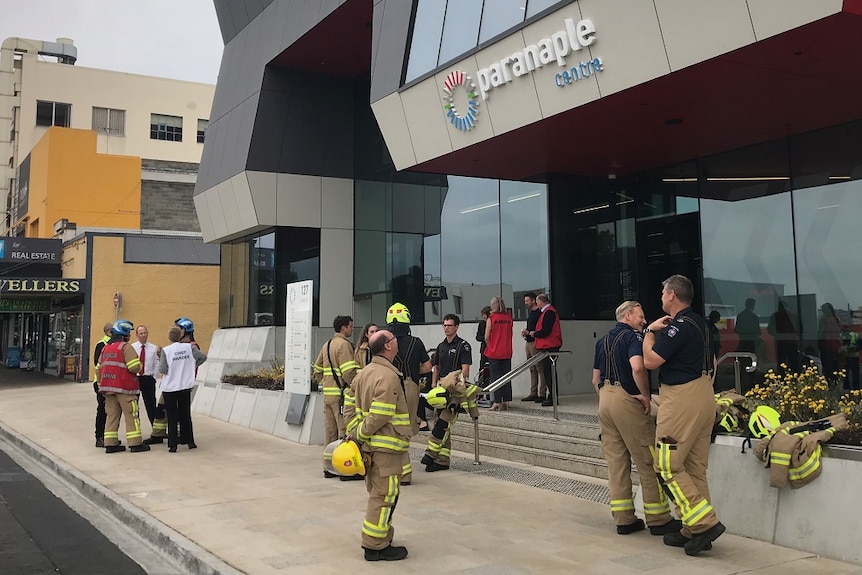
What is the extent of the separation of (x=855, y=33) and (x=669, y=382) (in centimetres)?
406

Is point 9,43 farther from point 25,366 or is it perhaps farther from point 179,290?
point 179,290

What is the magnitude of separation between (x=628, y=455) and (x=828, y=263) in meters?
6.14

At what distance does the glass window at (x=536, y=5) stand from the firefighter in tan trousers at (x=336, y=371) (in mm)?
4743

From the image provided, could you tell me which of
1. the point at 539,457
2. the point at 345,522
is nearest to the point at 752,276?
the point at 539,457

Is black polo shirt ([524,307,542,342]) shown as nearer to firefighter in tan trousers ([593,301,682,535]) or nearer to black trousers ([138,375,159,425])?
firefighter in tan trousers ([593,301,682,535])

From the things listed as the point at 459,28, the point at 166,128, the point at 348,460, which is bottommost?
the point at 348,460

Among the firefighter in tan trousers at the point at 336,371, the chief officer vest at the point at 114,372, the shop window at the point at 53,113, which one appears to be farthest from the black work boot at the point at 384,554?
the shop window at the point at 53,113

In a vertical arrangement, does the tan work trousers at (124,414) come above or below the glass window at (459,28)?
below

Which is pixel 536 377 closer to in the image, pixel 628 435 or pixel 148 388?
pixel 148 388

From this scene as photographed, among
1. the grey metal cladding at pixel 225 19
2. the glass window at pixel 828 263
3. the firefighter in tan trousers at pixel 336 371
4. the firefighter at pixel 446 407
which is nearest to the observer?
the firefighter at pixel 446 407

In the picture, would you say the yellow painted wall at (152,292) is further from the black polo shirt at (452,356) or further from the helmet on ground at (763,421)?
the helmet on ground at (763,421)

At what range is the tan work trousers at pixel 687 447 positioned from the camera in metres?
5.89

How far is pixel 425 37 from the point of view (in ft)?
41.7

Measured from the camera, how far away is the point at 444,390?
9.41 metres
